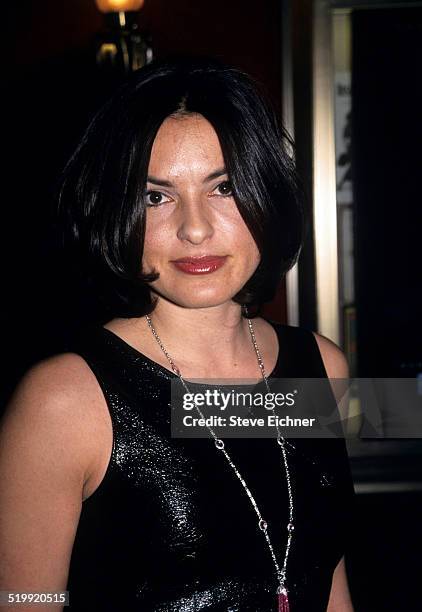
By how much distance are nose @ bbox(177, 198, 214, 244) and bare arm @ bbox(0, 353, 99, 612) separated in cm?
32

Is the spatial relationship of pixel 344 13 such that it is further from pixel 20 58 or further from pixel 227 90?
pixel 227 90

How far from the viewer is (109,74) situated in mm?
2775

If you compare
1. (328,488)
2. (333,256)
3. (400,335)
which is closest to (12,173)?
(333,256)

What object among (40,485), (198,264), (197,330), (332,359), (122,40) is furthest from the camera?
(122,40)

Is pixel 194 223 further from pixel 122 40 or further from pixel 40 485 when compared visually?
pixel 122 40

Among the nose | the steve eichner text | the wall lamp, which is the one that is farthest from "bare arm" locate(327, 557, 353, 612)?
the wall lamp

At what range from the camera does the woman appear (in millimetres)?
1210

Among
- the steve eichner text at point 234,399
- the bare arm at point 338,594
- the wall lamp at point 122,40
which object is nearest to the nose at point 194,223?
the steve eichner text at point 234,399

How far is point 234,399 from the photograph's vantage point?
1.48m

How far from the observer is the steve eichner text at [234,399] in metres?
1.42

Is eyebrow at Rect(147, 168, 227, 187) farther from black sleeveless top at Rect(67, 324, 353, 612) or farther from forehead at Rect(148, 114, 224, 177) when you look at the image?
black sleeveless top at Rect(67, 324, 353, 612)

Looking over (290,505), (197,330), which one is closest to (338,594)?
(290,505)

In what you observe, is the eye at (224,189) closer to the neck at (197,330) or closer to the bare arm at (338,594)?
the neck at (197,330)

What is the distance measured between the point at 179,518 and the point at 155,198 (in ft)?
1.75
